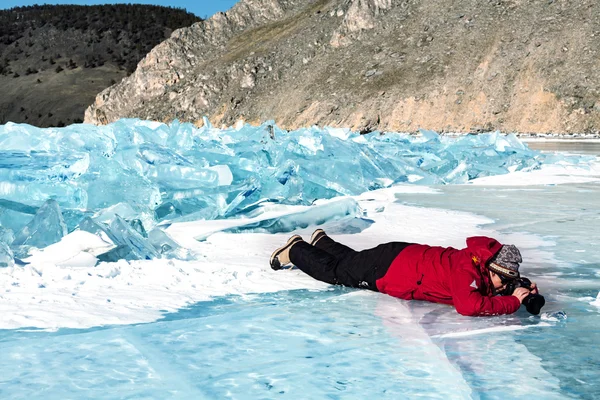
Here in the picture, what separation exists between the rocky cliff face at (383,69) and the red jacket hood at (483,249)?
105ft

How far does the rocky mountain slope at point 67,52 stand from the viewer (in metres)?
83.2

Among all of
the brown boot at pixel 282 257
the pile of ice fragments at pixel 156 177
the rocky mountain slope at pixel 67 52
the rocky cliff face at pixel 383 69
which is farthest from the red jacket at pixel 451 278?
the rocky mountain slope at pixel 67 52

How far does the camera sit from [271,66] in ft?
152

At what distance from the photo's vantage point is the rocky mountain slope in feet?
273

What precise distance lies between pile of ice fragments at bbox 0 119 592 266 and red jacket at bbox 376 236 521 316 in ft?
4.34

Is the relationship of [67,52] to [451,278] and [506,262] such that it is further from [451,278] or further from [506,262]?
[506,262]

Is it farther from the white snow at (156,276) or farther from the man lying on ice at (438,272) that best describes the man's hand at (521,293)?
the white snow at (156,276)

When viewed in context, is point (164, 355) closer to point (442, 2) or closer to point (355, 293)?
point (355, 293)

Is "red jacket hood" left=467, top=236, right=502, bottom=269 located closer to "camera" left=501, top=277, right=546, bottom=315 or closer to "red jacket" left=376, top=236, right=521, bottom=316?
Answer: "red jacket" left=376, top=236, right=521, bottom=316

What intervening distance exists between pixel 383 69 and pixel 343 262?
3867cm

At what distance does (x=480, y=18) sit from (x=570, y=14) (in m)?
4.99

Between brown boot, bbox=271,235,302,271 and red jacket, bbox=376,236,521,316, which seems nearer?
red jacket, bbox=376,236,521,316

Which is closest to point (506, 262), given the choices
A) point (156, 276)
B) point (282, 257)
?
point (282, 257)

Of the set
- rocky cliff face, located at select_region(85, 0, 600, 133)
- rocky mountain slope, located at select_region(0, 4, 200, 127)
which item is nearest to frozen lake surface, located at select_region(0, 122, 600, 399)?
rocky cliff face, located at select_region(85, 0, 600, 133)
